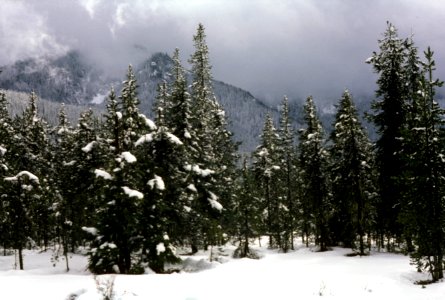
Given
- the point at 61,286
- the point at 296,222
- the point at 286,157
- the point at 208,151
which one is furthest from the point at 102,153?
the point at 296,222

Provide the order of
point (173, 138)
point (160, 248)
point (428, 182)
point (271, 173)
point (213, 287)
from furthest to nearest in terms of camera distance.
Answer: point (271, 173) → point (173, 138) → point (160, 248) → point (428, 182) → point (213, 287)

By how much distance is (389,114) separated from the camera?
122ft

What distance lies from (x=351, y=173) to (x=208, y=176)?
1261 centimetres

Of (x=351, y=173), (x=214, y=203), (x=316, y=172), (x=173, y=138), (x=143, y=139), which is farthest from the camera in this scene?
(x=316, y=172)

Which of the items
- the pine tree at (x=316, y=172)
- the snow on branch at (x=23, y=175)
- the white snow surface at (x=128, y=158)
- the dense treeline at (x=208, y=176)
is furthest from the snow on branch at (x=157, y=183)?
the pine tree at (x=316, y=172)

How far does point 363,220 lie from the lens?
38438mm

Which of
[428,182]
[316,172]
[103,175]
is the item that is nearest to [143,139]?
[103,175]

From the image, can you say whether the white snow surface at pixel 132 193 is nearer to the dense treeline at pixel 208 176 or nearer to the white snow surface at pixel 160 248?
the dense treeline at pixel 208 176

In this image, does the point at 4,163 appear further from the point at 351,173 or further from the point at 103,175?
the point at 351,173

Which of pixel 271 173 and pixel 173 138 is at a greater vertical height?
pixel 173 138

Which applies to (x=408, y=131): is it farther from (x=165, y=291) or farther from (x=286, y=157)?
(x=286, y=157)

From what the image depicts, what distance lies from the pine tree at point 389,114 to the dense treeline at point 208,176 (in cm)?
9

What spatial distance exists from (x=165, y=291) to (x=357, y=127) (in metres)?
30.0

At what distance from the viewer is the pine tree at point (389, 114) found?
35875mm
